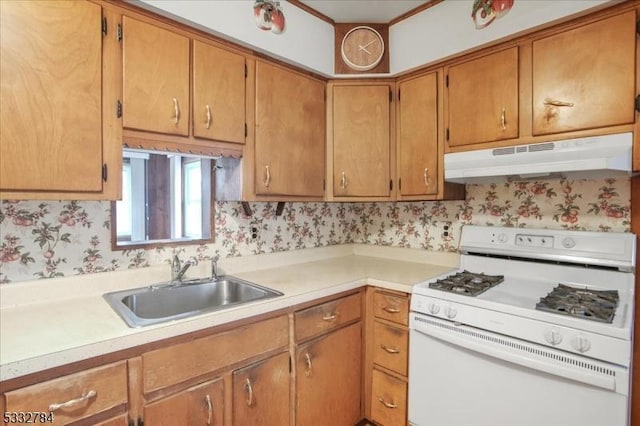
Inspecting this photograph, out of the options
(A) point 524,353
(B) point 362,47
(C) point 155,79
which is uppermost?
(B) point 362,47

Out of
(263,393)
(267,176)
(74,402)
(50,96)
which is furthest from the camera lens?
(267,176)

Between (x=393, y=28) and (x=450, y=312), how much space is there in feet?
5.61

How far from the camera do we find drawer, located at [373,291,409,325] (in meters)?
1.76

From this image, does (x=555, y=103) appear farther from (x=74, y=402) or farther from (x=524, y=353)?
(x=74, y=402)

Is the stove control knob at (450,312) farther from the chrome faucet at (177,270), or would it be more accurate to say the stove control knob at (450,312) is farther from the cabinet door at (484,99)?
the chrome faucet at (177,270)

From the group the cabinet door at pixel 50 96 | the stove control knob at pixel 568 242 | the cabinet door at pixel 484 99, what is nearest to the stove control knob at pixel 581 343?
the stove control knob at pixel 568 242

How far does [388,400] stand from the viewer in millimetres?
1831

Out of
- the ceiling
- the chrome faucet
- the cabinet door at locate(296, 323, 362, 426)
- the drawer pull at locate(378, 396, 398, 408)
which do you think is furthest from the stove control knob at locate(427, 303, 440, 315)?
the ceiling

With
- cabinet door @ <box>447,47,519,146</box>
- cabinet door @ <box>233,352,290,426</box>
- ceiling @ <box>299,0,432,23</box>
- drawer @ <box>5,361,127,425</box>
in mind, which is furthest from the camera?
ceiling @ <box>299,0,432,23</box>

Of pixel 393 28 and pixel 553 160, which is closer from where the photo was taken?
pixel 553 160

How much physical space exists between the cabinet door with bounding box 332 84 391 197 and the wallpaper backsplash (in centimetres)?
44

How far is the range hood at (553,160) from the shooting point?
1364 mm

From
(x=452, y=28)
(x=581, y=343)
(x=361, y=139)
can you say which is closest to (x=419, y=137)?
(x=361, y=139)

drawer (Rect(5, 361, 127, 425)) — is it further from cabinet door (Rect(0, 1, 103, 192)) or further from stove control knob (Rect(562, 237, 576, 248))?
stove control knob (Rect(562, 237, 576, 248))
